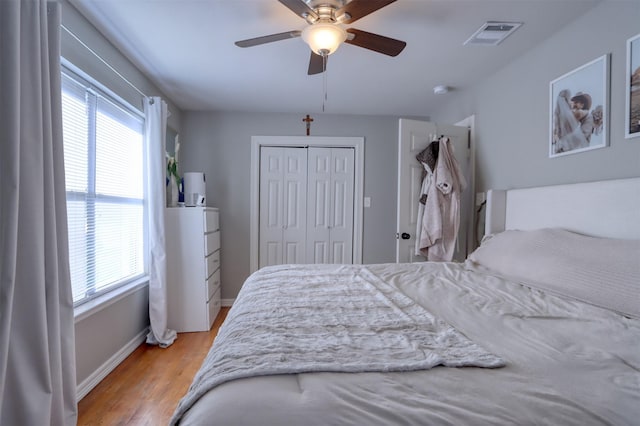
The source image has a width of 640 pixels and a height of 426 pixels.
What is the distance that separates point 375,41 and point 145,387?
2.51 m

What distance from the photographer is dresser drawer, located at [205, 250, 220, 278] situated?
2.92m

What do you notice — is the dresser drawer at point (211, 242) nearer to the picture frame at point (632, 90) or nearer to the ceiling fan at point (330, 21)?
the ceiling fan at point (330, 21)

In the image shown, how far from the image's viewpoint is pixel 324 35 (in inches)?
59.6

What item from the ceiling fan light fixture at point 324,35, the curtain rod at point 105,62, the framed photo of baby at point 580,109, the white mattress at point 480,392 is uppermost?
the curtain rod at point 105,62

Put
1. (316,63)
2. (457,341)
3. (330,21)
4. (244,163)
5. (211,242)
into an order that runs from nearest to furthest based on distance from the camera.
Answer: (457,341) < (330,21) < (316,63) < (211,242) < (244,163)

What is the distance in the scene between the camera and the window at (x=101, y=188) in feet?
5.96

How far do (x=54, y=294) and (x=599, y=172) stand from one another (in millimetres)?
2764

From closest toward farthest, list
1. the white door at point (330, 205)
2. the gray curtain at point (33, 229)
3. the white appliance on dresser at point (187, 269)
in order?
the gray curtain at point (33, 229) < the white appliance on dresser at point (187, 269) < the white door at point (330, 205)

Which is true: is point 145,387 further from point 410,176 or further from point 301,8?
point 410,176

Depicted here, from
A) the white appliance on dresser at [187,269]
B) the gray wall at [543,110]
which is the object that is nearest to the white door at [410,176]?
Answer: the gray wall at [543,110]

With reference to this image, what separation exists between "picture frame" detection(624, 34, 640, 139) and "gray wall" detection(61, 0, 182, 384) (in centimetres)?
294

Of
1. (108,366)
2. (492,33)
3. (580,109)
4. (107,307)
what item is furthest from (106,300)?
(580,109)

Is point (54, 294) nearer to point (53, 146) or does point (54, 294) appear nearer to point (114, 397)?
point (53, 146)

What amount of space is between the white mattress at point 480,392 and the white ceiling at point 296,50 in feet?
5.70
